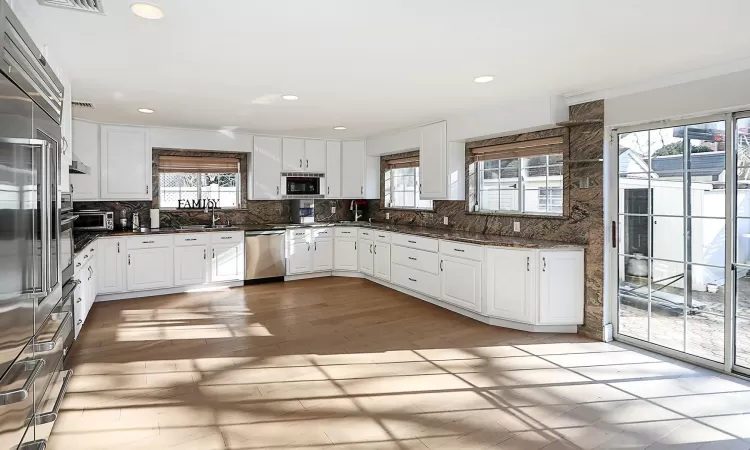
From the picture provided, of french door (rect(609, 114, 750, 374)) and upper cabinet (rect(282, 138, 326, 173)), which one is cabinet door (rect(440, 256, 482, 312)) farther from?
upper cabinet (rect(282, 138, 326, 173))

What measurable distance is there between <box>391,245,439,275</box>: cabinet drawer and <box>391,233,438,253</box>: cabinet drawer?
0.17ft

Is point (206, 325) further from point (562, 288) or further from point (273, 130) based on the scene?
point (562, 288)

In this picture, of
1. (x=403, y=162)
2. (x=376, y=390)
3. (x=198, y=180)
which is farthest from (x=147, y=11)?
(x=403, y=162)

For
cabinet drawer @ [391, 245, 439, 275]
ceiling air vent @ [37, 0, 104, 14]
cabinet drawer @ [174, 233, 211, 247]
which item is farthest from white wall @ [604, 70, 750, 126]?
cabinet drawer @ [174, 233, 211, 247]

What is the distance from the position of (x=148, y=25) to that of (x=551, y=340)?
12.9 feet

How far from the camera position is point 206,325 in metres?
4.59

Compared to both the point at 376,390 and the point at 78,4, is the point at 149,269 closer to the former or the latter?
the point at 376,390

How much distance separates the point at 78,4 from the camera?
225cm

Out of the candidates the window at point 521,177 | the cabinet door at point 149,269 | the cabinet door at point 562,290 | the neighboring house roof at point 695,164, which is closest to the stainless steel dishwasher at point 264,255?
the cabinet door at point 149,269

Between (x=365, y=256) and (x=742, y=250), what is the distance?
459 centimetres

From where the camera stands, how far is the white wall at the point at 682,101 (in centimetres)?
324

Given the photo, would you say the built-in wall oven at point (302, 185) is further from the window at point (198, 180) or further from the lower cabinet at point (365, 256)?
the lower cabinet at point (365, 256)

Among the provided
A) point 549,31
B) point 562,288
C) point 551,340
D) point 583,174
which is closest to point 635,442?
point 551,340

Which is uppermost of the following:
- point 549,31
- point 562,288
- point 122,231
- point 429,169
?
point 549,31
